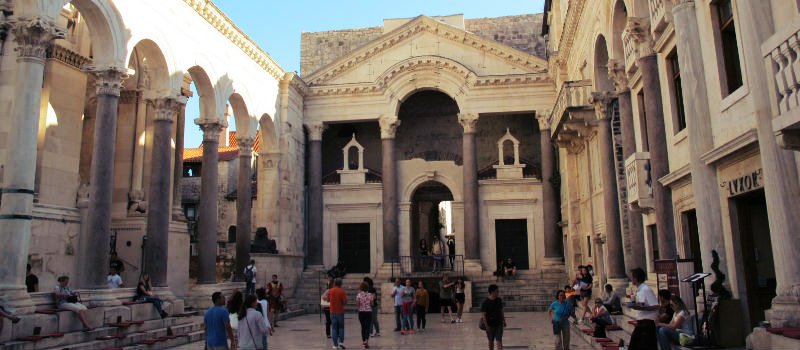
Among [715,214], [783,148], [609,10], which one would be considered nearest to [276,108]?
[609,10]

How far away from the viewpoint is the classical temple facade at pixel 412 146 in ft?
27.6

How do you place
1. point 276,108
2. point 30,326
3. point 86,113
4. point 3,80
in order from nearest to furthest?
point 30,326 < point 3,80 < point 86,113 < point 276,108

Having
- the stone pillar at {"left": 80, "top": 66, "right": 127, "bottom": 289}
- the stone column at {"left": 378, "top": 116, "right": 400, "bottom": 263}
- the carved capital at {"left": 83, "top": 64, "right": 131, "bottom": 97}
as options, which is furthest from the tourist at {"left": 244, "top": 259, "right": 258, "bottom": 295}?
the carved capital at {"left": 83, "top": 64, "right": 131, "bottom": 97}

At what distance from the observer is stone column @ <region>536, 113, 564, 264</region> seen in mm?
23859

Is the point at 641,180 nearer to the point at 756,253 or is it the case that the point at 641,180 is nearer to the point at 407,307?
the point at 756,253

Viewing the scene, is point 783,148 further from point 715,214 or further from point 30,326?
point 30,326

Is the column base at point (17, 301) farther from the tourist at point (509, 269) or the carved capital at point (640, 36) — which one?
the tourist at point (509, 269)

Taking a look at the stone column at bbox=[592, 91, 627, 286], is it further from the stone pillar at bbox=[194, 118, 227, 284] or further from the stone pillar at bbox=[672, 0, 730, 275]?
the stone pillar at bbox=[194, 118, 227, 284]

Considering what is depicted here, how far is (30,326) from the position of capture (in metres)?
10.4

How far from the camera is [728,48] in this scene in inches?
335

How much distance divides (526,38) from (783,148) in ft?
85.3

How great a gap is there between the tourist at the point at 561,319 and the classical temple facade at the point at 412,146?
1725 millimetres

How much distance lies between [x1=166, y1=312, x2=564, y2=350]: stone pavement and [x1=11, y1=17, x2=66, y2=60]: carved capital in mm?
6398

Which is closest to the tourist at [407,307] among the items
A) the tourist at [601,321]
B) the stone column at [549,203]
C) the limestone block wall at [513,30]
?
the tourist at [601,321]
